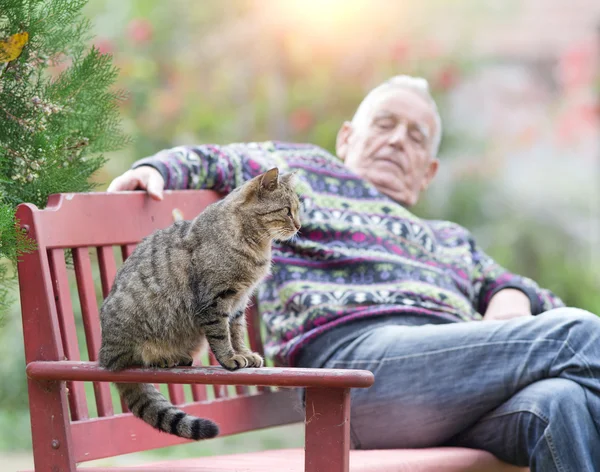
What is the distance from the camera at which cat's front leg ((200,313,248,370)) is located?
1695mm

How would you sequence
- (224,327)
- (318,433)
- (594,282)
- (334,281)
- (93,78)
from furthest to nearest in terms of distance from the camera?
1. (594,282)
2. (334,281)
3. (93,78)
4. (224,327)
5. (318,433)

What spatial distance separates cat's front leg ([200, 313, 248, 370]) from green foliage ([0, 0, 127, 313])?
1.33ft

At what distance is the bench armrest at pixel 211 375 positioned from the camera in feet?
5.03

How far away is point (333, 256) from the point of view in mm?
2404

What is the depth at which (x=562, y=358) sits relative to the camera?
202 cm

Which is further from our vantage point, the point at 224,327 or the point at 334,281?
the point at 334,281

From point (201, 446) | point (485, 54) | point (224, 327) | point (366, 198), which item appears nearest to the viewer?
point (224, 327)

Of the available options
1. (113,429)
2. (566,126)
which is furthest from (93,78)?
(566,126)

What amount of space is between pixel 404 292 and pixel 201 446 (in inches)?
118

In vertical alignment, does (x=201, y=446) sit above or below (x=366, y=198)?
below

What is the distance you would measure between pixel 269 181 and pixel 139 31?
383 centimetres

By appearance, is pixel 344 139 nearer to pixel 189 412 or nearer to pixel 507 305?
pixel 507 305

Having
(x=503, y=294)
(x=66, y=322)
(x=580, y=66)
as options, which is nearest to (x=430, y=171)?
(x=503, y=294)

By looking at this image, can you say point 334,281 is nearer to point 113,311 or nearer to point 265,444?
point 113,311
